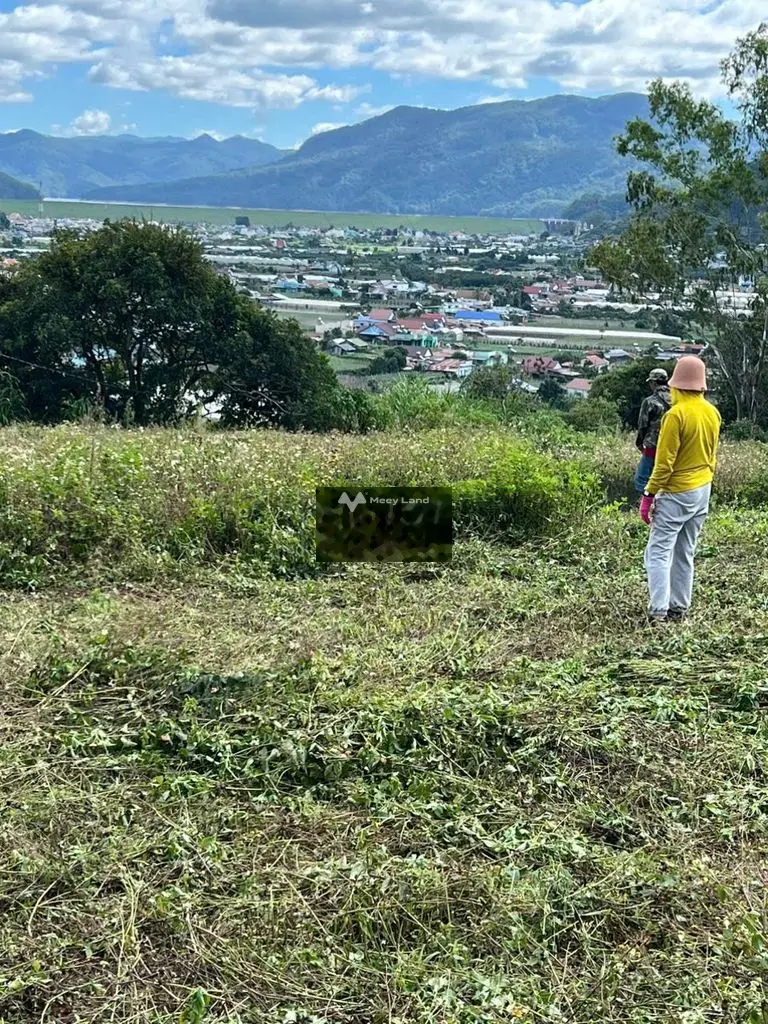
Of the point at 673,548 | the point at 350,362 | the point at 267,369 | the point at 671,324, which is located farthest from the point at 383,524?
the point at 671,324

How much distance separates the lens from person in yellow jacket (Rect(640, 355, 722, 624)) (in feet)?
17.0

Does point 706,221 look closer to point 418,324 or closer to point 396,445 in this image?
point 418,324

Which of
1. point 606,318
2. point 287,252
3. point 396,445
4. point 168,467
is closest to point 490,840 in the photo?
point 168,467

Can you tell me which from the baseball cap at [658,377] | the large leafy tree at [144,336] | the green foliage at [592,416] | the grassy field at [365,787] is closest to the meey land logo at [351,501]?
the grassy field at [365,787]

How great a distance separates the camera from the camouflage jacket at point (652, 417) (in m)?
7.18

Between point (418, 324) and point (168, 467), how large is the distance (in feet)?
91.8

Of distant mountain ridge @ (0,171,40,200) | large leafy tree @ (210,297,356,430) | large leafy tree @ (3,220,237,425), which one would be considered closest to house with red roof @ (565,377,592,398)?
large leafy tree @ (210,297,356,430)

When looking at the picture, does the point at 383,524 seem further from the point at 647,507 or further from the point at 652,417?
the point at 652,417

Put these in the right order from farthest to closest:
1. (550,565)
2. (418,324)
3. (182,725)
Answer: (418,324), (550,565), (182,725)

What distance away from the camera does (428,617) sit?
5230mm

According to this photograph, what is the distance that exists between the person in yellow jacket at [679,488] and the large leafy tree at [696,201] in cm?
1770

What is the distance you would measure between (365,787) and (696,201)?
21.8m

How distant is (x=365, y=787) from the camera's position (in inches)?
135

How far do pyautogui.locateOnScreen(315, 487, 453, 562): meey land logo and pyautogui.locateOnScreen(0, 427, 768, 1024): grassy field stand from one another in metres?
0.28
